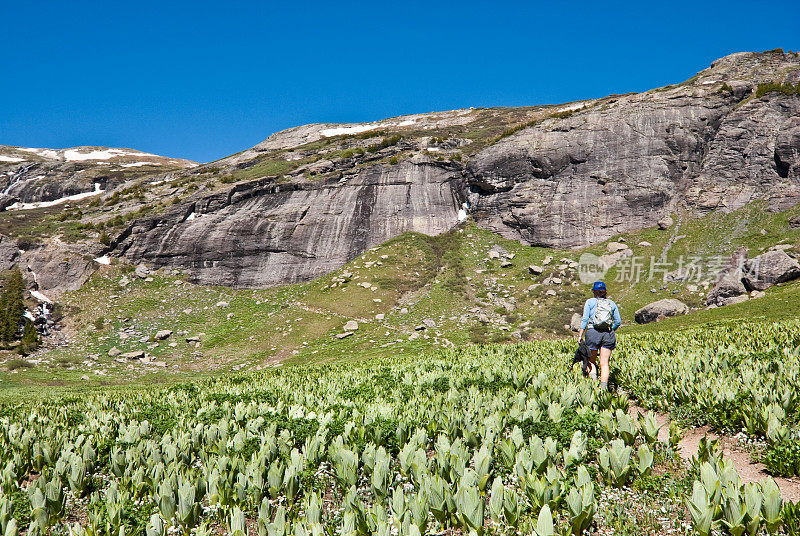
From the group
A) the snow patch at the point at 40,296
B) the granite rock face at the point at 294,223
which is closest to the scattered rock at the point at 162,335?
the granite rock face at the point at 294,223

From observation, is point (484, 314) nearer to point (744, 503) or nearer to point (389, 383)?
point (389, 383)

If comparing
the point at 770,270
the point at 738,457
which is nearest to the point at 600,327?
the point at 738,457

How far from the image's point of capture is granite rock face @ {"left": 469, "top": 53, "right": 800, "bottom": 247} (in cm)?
4331

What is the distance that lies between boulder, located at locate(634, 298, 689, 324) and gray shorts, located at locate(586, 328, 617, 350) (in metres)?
25.1

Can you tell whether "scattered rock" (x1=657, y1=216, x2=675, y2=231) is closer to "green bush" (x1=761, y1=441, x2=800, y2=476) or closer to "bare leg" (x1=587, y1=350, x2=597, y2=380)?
"bare leg" (x1=587, y1=350, x2=597, y2=380)

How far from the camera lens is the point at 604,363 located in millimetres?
9352

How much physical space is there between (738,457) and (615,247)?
39960 mm

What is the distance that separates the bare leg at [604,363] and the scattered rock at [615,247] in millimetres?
36308

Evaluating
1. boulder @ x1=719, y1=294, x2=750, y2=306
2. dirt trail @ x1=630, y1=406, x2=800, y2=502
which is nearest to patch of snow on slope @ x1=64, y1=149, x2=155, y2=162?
boulder @ x1=719, y1=294, x2=750, y2=306

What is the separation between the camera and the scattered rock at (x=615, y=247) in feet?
138

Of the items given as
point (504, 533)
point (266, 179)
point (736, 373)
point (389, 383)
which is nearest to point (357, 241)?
point (266, 179)

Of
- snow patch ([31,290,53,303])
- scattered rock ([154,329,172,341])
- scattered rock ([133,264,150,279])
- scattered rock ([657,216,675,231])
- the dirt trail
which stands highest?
scattered rock ([657,216,675,231])

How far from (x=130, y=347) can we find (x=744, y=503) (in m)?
38.5

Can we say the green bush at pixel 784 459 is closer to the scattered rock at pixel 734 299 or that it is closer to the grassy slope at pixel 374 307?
the grassy slope at pixel 374 307
